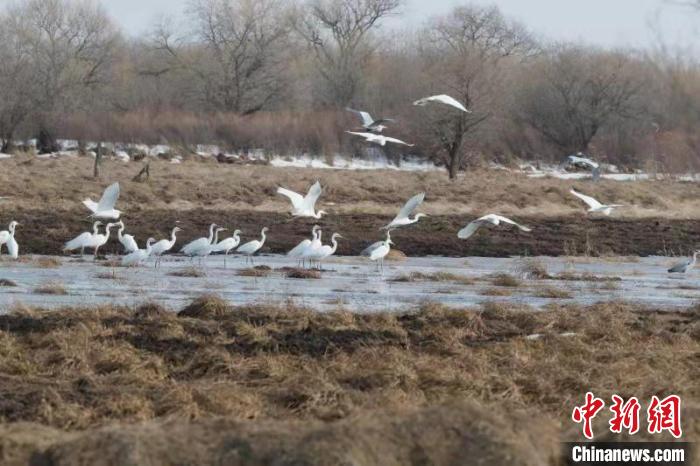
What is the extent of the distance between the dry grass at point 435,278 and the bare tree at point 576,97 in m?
32.7

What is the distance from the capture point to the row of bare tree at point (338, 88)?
47.0 metres

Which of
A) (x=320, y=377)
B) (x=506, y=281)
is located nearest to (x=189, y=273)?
(x=506, y=281)

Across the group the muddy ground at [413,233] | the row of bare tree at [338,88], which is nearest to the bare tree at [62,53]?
the row of bare tree at [338,88]

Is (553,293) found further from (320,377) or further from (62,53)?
(62,53)

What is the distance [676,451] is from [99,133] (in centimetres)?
4690

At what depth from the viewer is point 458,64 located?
46.3 meters

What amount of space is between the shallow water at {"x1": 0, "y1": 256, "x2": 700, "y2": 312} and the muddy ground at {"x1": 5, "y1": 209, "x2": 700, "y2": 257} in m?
2.27

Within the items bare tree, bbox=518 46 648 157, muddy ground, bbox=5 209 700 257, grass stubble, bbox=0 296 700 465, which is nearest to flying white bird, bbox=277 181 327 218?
muddy ground, bbox=5 209 700 257

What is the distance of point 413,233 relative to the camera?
97.6ft

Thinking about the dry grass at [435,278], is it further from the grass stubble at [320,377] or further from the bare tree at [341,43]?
the bare tree at [341,43]

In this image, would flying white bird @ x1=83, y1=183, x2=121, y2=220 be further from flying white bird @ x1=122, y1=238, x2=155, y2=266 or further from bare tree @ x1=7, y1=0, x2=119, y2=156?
bare tree @ x1=7, y1=0, x2=119, y2=156

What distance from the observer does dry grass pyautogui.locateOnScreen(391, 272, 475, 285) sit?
68.5 ft

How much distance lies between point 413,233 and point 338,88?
32.5m

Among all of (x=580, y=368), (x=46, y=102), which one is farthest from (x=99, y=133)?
(x=580, y=368)
